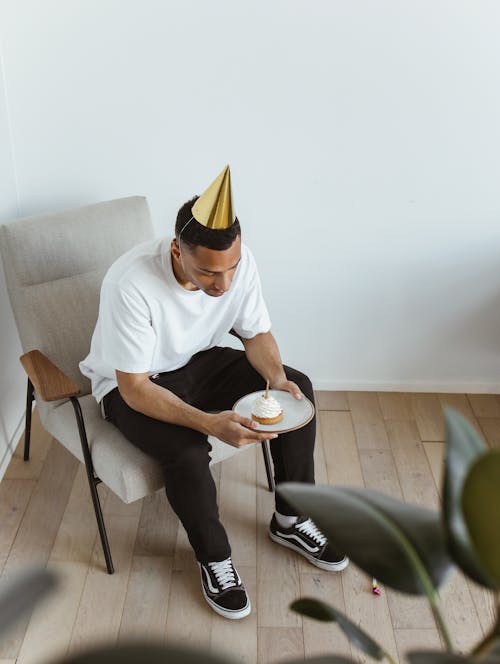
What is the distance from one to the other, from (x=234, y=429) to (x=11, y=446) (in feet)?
3.34

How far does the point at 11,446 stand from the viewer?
253cm

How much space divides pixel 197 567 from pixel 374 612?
0.51 m

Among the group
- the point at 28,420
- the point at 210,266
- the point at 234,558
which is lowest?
the point at 234,558

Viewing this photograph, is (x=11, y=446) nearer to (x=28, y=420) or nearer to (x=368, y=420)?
(x=28, y=420)

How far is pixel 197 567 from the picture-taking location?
2123 millimetres

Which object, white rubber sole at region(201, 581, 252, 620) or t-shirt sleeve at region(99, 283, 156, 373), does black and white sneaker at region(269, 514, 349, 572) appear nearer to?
white rubber sole at region(201, 581, 252, 620)

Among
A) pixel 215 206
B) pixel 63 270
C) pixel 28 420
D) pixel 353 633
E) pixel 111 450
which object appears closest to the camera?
pixel 353 633

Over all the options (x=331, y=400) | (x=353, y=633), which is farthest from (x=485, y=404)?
(x=353, y=633)

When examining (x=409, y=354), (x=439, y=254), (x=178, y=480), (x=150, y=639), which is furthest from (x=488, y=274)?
(x=150, y=639)

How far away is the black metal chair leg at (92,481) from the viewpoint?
77.6 inches

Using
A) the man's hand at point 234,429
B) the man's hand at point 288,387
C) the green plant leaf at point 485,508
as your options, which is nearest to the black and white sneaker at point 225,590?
the man's hand at point 234,429

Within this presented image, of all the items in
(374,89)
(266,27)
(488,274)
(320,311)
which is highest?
(266,27)

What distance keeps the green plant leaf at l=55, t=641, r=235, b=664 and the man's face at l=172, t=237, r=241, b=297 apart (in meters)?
1.41

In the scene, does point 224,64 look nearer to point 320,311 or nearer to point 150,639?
point 320,311
